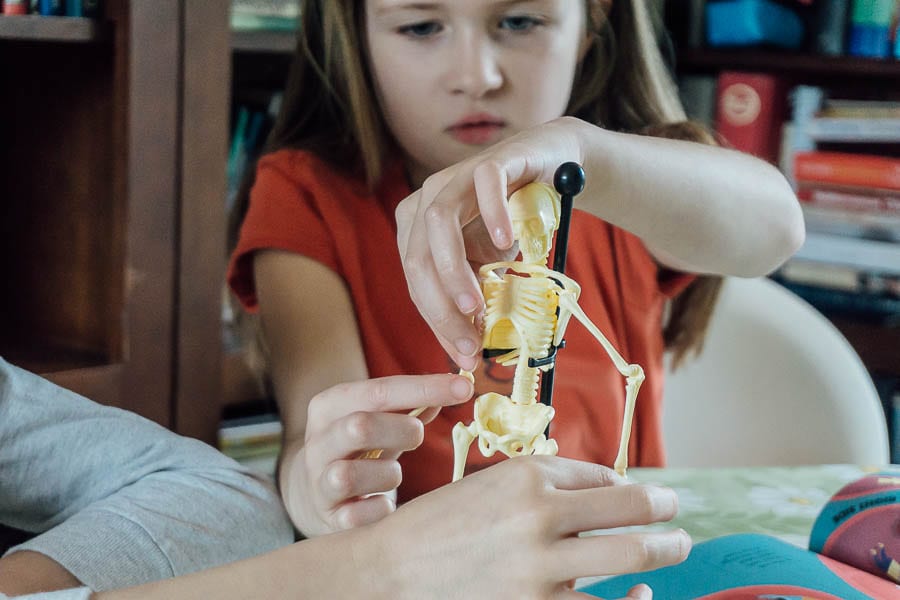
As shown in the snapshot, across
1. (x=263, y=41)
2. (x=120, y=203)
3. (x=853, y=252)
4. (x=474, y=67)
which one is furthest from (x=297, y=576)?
(x=853, y=252)

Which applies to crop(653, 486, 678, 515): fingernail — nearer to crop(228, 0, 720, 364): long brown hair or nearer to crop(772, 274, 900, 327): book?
crop(228, 0, 720, 364): long brown hair

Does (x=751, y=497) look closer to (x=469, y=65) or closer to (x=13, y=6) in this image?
(x=469, y=65)

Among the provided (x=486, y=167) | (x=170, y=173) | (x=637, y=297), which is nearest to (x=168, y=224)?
(x=170, y=173)

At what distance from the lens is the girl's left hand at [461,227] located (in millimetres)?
447

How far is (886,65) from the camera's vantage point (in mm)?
1479

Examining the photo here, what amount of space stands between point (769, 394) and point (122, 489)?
2.08 feet

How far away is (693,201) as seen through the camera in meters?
0.72

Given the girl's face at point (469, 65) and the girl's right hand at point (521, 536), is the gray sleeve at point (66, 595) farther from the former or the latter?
the girl's face at point (469, 65)

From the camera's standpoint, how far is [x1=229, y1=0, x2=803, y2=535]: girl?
0.72m

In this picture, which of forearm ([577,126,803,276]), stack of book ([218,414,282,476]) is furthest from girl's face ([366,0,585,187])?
stack of book ([218,414,282,476])

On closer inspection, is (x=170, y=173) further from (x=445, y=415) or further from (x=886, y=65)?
(x=886, y=65)

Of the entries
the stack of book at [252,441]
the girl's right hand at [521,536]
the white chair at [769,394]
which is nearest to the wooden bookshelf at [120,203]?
the stack of book at [252,441]

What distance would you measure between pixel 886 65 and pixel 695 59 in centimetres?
29

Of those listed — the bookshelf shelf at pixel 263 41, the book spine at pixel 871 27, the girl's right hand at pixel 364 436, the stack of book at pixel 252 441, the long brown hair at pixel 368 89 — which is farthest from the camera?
the book spine at pixel 871 27
